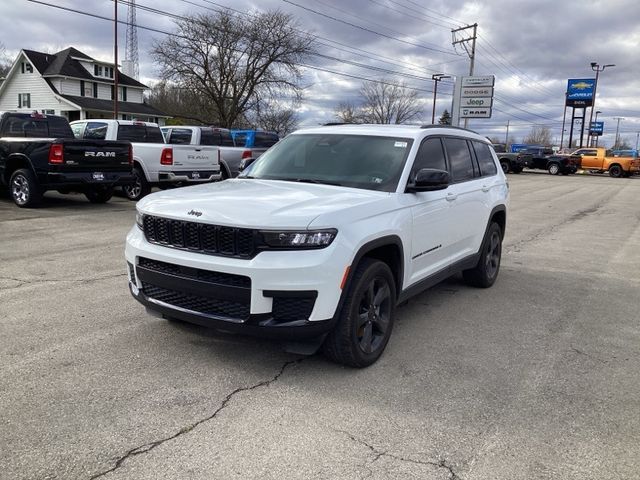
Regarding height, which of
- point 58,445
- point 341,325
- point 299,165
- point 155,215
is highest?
point 299,165

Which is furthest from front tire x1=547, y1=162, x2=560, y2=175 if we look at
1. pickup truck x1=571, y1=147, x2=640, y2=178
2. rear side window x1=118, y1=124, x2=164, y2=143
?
rear side window x1=118, y1=124, x2=164, y2=143

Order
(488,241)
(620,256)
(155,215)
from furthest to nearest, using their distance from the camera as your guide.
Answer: (620,256) < (488,241) < (155,215)

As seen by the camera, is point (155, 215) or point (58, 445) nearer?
point (58, 445)

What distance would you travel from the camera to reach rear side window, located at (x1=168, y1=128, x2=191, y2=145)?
16344mm

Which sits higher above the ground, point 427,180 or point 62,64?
point 62,64

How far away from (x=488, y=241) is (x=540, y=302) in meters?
0.91

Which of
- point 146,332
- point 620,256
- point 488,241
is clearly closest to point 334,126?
point 488,241

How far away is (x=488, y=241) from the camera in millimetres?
6488

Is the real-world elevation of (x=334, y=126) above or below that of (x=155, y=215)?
above

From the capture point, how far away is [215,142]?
16.5 metres

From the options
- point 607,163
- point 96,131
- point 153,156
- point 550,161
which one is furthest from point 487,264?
point 607,163

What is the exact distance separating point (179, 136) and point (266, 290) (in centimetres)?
1396

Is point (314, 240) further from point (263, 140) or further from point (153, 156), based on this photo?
point (263, 140)

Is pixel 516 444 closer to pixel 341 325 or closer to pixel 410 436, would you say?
pixel 410 436
